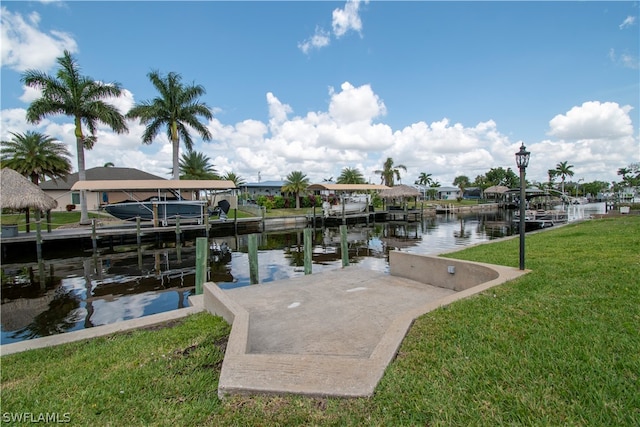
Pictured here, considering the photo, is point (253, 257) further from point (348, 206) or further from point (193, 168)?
point (193, 168)

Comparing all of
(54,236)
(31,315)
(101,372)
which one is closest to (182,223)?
(54,236)

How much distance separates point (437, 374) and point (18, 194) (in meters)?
21.1

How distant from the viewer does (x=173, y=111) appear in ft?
99.5

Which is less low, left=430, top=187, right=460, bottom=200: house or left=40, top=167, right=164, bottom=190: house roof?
left=40, top=167, right=164, bottom=190: house roof

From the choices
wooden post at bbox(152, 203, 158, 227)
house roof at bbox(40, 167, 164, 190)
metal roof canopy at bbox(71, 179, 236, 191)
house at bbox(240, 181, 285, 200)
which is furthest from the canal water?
house at bbox(240, 181, 285, 200)

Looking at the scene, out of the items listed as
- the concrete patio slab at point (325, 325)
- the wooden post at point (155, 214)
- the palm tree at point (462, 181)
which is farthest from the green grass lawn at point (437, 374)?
the palm tree at point (462, 181)

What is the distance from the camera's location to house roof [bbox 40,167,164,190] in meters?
34.9

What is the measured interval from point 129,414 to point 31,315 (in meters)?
8.03

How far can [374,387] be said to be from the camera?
2.89m

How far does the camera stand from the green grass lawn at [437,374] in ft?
8.43

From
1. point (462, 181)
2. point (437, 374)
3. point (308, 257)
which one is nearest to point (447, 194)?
point (462, 181)

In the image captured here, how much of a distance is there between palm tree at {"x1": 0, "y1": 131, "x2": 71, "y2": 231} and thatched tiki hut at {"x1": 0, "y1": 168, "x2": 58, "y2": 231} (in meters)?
9.32

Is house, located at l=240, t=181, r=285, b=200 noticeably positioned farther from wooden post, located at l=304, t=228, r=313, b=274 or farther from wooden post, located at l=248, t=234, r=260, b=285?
wooden post, located at l=248, t=234, r=260, b=285

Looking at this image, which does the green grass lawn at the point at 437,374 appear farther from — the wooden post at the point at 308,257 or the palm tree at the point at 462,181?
the palm tree at the point at 462,181
